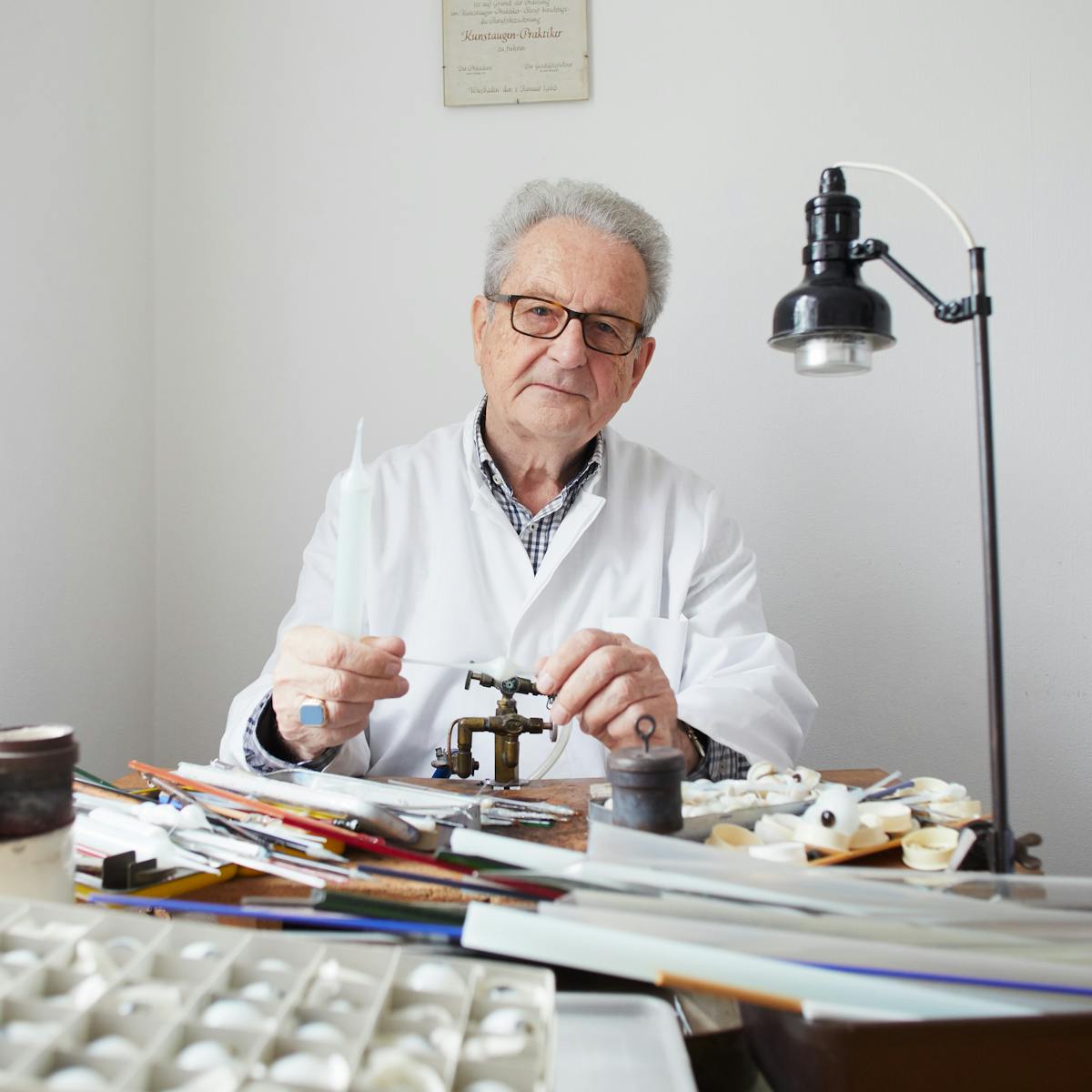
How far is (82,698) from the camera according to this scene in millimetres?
2332

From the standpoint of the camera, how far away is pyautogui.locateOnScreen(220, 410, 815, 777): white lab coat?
6.59 ft

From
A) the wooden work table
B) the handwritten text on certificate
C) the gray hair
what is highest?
the handwritten text on certificate

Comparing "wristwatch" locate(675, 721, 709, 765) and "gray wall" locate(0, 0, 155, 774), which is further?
"gray wall" locate(0, 0, 155, 774)

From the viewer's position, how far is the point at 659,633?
6.83 ft

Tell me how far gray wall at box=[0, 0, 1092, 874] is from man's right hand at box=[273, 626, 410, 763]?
47.8 inches

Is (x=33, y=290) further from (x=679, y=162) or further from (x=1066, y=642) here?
(x=1066, y=642)

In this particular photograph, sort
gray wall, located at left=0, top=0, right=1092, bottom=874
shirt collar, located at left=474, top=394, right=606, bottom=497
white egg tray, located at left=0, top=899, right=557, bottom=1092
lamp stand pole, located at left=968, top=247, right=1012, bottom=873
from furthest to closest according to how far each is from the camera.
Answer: gray wall, located at left=0, top=0, right=1092, bottom=874
shirt collar, located at left=474, top=394, right=606, bottom=497
lamp stand pole, located at left=968, top=247, right=1012, bottom=873
white egg tray, located at left=0, top=899, right=557, bottom=1092

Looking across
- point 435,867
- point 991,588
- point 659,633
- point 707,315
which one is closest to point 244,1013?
point 435,867

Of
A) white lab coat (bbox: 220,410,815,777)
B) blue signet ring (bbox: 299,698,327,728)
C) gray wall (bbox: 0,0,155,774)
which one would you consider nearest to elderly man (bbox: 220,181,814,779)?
white lab coat (bbox: 220,410,815,777)

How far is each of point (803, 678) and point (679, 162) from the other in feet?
4.62

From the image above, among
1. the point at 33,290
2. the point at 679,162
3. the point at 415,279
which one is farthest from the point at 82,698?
the point at 679,162

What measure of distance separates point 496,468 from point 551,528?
189 mm

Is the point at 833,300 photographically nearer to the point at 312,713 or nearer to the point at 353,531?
the point at 353,531

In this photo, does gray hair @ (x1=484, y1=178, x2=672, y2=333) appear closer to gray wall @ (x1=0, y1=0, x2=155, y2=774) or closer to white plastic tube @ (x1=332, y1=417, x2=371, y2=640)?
gray wall @ (x1=0, y1=0, x2=155, y2=774)
